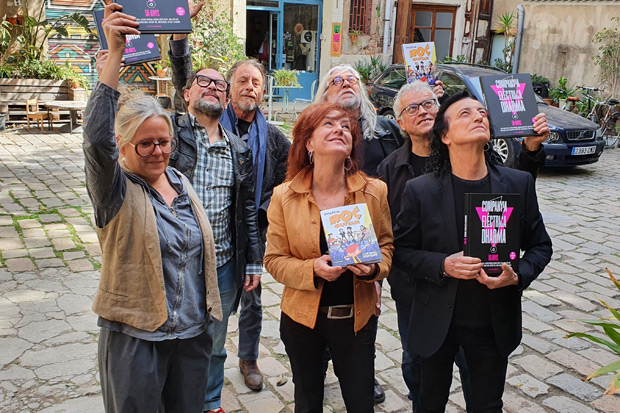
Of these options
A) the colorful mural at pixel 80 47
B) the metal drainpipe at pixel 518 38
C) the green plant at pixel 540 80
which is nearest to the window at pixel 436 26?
the metal drainpipe at pixel 518 38

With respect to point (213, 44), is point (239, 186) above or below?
below

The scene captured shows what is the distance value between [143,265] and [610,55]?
17412 mm

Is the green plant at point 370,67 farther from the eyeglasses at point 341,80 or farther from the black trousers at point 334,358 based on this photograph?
the black trousers at point 334,358

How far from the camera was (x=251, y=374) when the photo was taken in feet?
13.2

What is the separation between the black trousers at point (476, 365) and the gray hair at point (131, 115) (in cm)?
176

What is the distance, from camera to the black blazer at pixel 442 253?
2816 mm

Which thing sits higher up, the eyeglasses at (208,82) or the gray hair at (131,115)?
the eyeglasses at (208,82)

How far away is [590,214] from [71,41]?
13328 millimetres

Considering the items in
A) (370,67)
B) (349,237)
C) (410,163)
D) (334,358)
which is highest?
(370,67)

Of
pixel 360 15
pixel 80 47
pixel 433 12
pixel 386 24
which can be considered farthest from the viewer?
pixel 433 12

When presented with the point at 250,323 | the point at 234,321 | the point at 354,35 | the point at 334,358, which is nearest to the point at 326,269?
the point at 334,358

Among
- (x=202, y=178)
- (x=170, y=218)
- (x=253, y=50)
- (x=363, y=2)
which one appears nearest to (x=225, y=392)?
(x=202, y=178)

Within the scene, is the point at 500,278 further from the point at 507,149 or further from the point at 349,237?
the point at 507,149

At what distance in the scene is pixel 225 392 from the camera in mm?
3930
